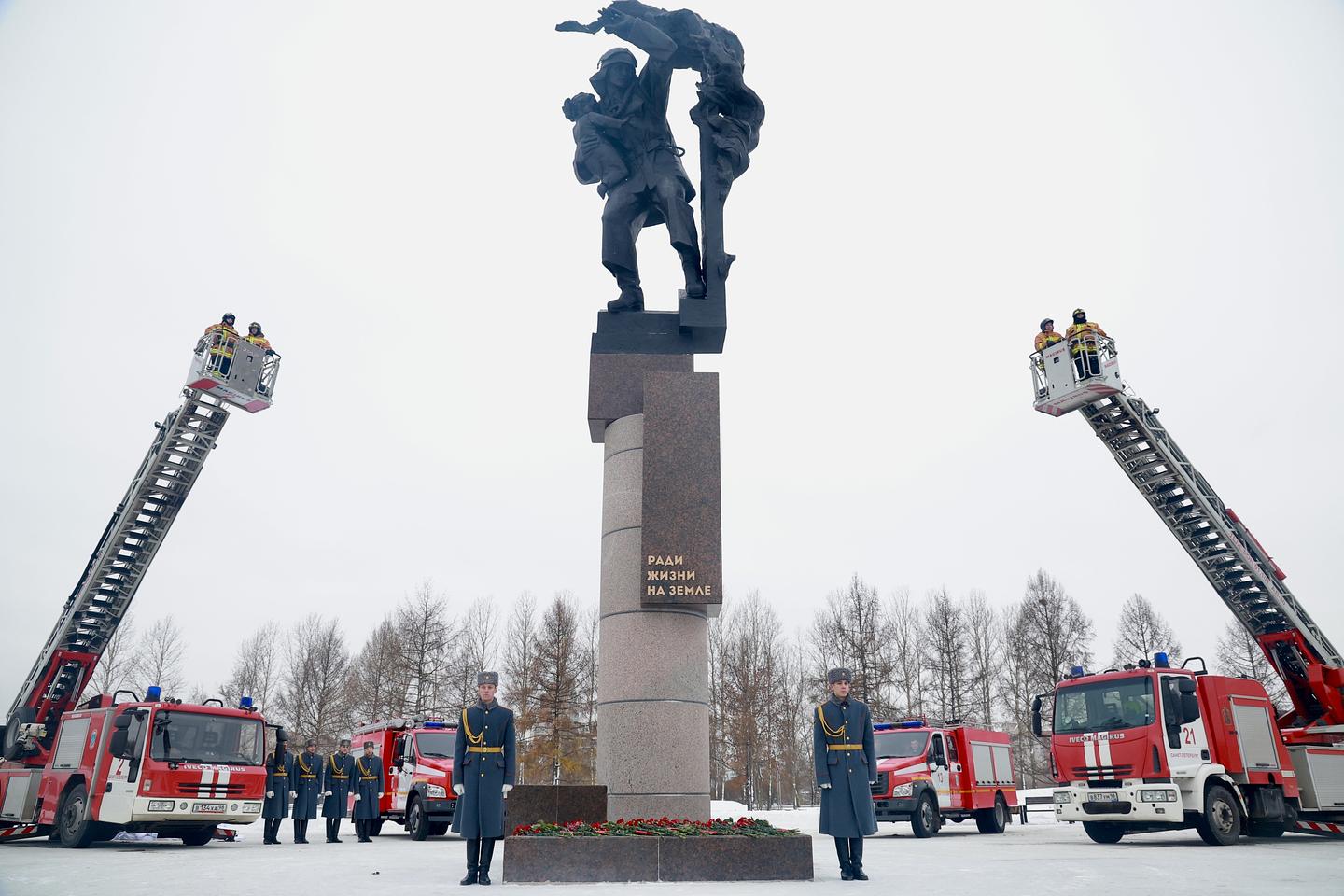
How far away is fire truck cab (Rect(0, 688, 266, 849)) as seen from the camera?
533 inches

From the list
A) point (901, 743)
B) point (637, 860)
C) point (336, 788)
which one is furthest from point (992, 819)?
point (637, 860)

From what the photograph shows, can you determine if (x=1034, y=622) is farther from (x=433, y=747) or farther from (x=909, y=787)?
(x=433, y=747)

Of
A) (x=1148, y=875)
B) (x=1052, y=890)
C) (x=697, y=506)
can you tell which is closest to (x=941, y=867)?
(x=1148, y=875)

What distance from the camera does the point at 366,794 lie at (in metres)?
17.2

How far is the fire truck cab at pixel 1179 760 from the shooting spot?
1297 cm

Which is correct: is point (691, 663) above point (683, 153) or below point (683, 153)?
below

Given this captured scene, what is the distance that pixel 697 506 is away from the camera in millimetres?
9594

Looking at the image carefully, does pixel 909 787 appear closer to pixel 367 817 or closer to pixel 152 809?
pixel 367 817

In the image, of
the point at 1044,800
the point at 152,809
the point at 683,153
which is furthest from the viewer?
A: the point at 1044,800

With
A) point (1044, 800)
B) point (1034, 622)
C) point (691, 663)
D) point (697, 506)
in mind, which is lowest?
point (1044, 800)

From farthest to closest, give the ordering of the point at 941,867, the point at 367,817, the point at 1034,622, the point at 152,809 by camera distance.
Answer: the point at 1034,622
the point at 367,817
the point at 152,809
the point at 941,867

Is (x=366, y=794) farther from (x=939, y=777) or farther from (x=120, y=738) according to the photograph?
(x=939, y=777)

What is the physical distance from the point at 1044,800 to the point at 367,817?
22434 millimetres

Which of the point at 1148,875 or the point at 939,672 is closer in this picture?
the point at 1148,875
